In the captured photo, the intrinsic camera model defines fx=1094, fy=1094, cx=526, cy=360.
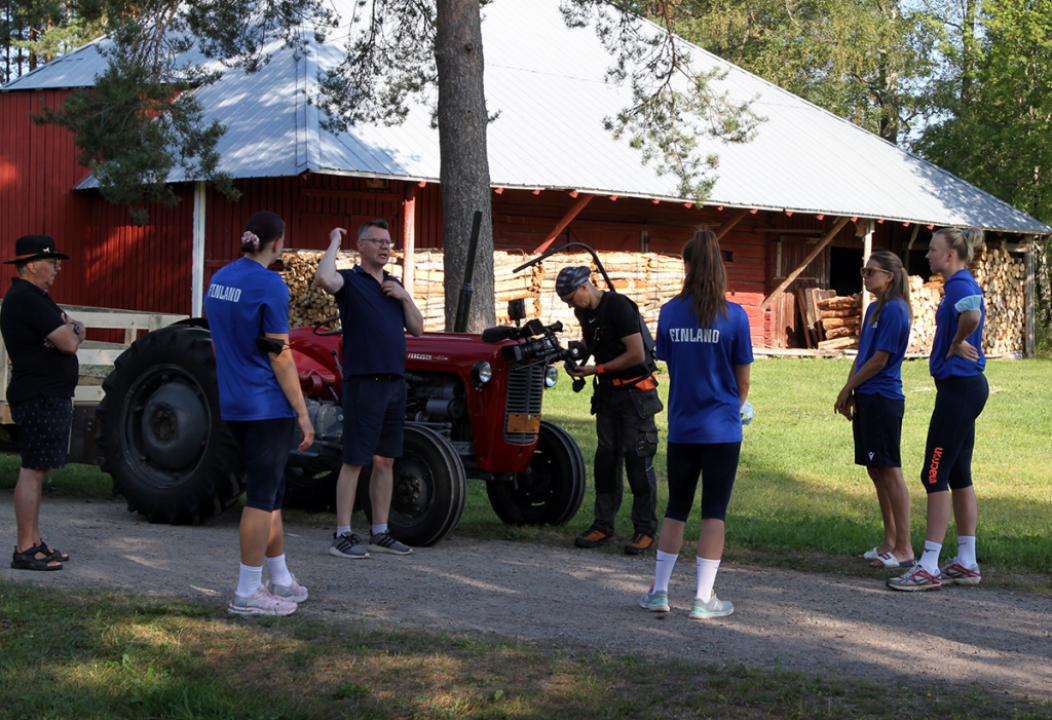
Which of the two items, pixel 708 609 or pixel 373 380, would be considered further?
pixel 373 380

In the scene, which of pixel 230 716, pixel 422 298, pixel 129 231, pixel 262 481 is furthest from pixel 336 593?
pixel 129 231

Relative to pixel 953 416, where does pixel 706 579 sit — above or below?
below

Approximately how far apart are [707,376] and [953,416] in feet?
5.72

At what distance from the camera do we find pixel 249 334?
5082 millimetres

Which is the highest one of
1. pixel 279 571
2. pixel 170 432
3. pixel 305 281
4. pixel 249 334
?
pixel 305 281

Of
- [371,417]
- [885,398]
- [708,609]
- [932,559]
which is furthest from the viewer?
[885,398]

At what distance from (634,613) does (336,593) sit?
59.6 inches

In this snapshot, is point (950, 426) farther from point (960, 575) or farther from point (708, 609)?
point (708, 609)

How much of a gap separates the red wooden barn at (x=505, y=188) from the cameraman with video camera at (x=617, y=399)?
10.5 meters

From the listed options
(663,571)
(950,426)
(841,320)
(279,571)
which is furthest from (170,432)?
(841,320)

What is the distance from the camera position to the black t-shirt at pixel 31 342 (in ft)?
19.8

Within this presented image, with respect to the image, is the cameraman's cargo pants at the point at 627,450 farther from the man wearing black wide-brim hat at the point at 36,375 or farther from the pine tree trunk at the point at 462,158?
the pine tree trunk at the point at 462,158

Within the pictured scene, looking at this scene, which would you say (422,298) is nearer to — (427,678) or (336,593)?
(336,593)

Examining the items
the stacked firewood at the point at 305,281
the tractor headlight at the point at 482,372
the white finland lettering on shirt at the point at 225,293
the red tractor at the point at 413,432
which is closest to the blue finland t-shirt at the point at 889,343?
the red tractor at the point at 413,432
